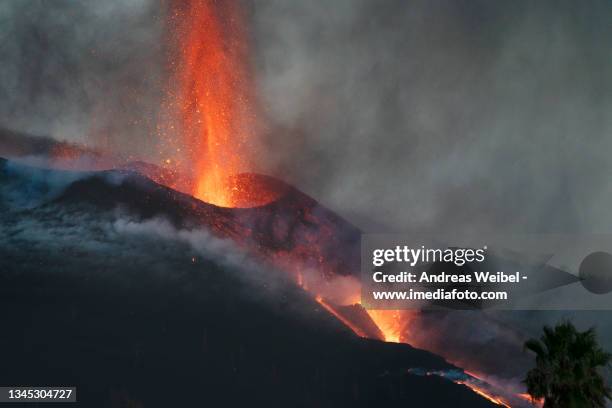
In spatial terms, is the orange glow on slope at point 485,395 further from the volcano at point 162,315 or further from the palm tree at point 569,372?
the palm tree at point 569,372

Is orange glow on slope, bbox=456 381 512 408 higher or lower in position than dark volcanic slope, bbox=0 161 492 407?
lower

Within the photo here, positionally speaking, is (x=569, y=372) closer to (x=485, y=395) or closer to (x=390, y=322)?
(x=485, y=395)

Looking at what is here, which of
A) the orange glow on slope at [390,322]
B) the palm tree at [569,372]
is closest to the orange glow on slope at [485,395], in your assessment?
the orange glow on slope at [390,322]

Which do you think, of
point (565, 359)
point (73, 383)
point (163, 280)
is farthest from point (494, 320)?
point (565, 359)

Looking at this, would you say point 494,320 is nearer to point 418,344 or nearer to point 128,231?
point 418,344

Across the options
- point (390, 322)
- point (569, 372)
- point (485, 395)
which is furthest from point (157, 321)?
point (569, 372)

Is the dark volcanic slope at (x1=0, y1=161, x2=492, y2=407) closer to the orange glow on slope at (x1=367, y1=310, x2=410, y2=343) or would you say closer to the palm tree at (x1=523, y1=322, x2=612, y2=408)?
the orange glow on slope at (x1=367, y1=310, x2=410, y2=343)

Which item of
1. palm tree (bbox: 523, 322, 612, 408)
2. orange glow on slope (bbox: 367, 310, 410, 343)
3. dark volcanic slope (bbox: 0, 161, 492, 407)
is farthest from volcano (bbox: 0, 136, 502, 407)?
palm tree (bbox: 523, 322, 612, 408)
